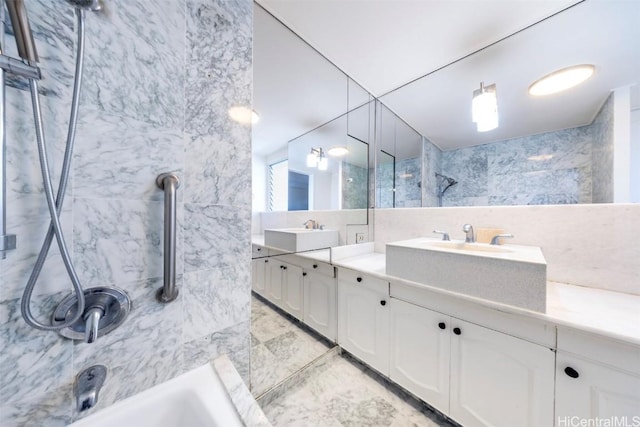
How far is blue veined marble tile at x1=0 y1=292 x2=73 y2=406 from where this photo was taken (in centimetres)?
52

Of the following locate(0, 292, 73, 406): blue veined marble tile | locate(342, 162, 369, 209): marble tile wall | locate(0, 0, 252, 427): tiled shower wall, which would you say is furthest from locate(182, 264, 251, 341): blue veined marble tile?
locate(342, 162, 369, 209): marble tile wall

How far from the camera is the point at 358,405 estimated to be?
1.20m

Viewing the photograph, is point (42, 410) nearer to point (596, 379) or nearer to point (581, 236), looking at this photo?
point (596, 379)

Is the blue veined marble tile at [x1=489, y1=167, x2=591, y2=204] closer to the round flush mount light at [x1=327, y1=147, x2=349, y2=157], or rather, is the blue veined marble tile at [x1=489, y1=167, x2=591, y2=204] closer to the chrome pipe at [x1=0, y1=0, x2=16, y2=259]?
the round flush mount light at [x1=327, y1=147, x2=349, y2=157]

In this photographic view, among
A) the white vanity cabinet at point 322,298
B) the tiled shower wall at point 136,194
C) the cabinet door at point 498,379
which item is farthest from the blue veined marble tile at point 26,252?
the cabinet door at point 498,379

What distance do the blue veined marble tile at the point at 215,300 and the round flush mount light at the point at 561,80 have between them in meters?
1.94

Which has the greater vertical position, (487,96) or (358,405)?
(487,96)

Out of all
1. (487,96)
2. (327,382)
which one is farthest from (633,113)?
(327,382)

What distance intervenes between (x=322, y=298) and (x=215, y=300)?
0.86m

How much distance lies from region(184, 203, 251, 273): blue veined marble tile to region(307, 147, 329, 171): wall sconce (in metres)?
0.81

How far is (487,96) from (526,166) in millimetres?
508

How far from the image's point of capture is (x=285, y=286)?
139cm

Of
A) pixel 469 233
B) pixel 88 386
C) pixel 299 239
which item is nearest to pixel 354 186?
pixel 299 239

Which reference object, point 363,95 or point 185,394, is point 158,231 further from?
point 363,95
